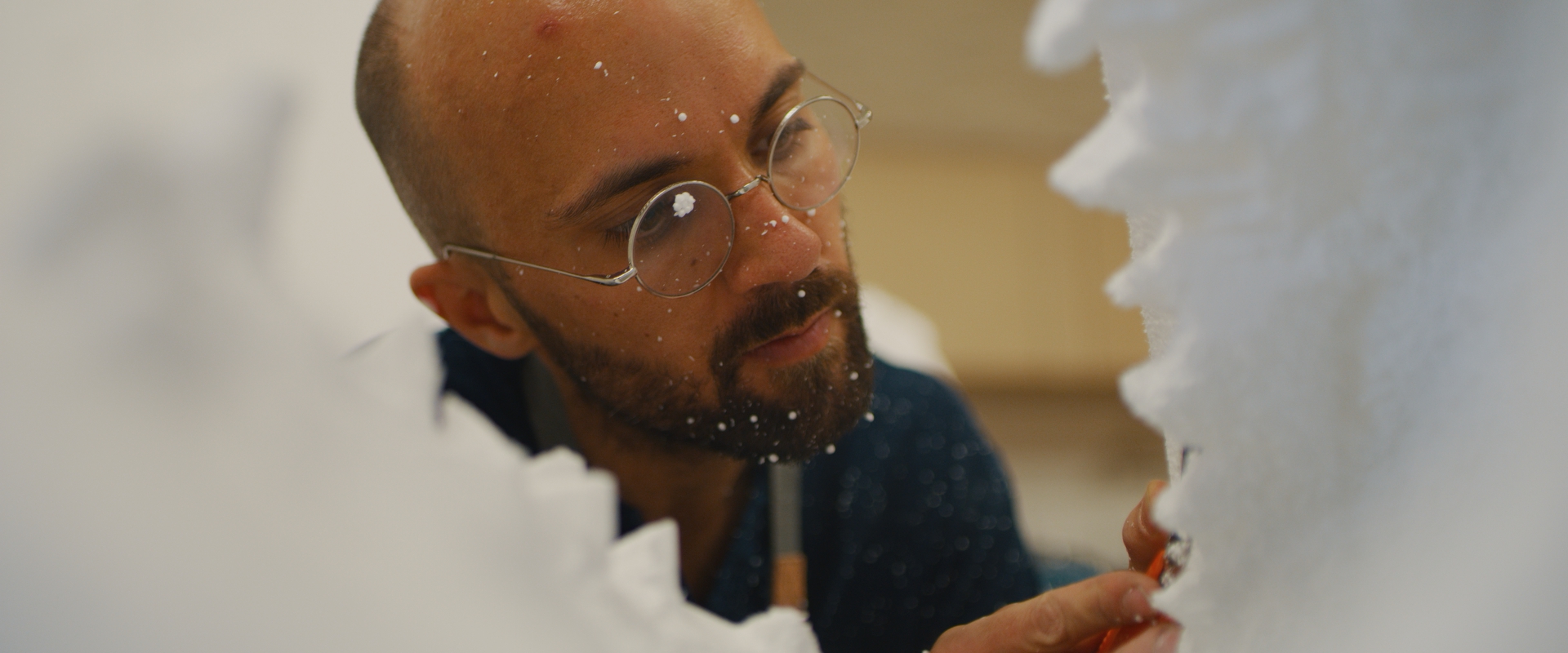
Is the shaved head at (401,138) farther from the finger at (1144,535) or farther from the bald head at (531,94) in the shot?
the finger at (1144,535)

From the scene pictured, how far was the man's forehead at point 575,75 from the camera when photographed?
0.96 feet

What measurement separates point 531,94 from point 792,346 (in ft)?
0.41

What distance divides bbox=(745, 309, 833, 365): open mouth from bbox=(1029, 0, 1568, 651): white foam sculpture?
0.15 metres

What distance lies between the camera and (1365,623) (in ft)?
0.63

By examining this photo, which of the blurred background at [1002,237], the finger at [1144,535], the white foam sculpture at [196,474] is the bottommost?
the white foam sculpture at [196,474]

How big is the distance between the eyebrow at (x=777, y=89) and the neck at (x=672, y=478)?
15cm

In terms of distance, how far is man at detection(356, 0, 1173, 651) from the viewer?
0.30 meters

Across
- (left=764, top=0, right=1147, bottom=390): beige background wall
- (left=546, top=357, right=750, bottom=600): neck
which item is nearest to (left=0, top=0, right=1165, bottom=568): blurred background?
(left=764, top=0, right=1147, bottom=390): beige background wall

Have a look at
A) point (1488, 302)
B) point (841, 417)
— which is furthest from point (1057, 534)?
point (1488, 302)

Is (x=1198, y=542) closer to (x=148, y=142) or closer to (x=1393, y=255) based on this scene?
(x=1393, y=255)

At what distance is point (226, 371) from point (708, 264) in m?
0.14

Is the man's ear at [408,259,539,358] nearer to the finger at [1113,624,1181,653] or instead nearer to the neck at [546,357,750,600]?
the neck at [546,357,750,600]

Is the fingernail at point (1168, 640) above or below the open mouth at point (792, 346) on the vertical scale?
below

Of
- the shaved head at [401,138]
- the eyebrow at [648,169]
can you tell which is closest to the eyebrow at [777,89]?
the eyebrow at [648,169]
